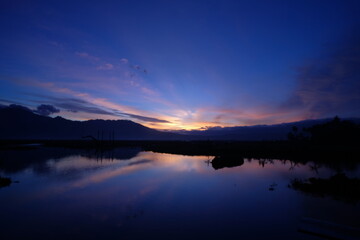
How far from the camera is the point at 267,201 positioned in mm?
15805

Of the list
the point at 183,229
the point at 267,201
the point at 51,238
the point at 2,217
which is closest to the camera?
the point at 51,238

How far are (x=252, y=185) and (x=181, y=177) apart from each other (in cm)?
931

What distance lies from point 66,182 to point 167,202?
14.4 meters

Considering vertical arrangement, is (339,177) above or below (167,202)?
above

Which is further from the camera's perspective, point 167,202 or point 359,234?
point 167,202

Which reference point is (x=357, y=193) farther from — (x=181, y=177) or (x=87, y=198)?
(x=87, y=198)

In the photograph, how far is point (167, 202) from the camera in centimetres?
1584

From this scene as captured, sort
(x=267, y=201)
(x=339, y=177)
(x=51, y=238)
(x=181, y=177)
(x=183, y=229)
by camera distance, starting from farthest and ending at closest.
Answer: (x=181, y=177), (x=339, y=177), (x=267, y=201), (x=183, y=229), (x=51, y=238)

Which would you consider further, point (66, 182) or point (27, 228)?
point (66, 182)

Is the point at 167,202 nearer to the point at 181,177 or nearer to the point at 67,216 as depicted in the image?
the point at 67,216

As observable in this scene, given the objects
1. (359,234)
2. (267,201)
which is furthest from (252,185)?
(359,234)

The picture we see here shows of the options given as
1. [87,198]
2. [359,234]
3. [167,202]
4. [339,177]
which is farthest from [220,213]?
[339,177]

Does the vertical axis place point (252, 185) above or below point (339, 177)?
below

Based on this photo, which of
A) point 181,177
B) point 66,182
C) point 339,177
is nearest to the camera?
point 339,177
